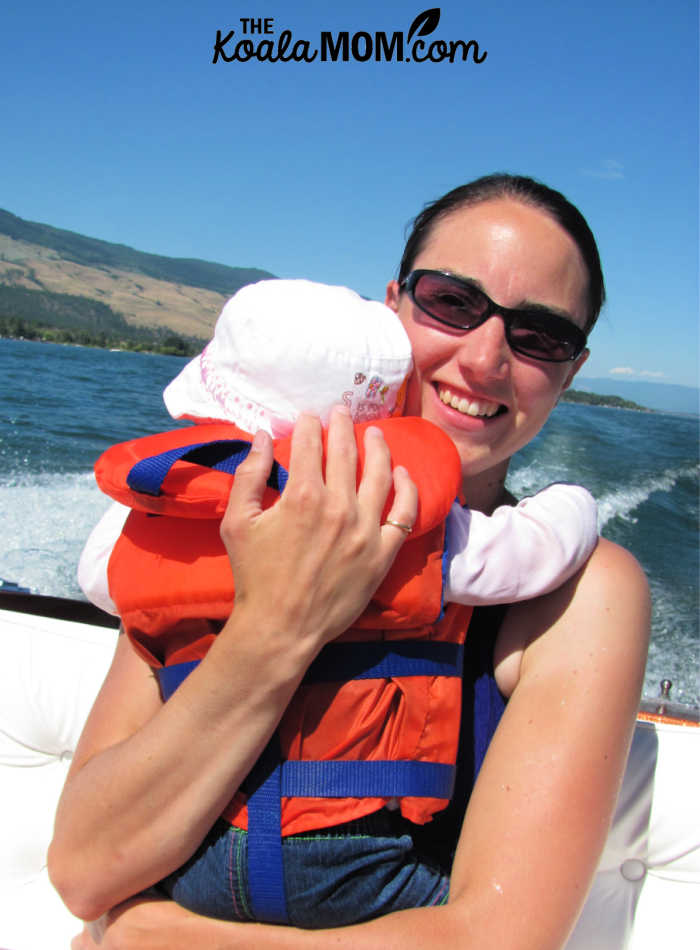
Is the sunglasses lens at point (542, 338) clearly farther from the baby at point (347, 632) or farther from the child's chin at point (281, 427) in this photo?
the child's chin at point (281, 427)

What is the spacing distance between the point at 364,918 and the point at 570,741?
15.3 inches

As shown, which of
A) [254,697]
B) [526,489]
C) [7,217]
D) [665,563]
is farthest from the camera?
[7,217]

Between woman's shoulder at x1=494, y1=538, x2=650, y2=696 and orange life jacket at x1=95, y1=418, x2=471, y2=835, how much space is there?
197 mm

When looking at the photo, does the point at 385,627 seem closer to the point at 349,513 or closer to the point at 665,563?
the point at 349,513

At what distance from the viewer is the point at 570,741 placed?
3.35 feet

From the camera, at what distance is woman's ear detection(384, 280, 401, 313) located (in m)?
1.48

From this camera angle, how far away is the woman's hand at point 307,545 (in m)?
0.87

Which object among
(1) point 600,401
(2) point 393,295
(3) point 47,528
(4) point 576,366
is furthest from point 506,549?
(1) point 600,401

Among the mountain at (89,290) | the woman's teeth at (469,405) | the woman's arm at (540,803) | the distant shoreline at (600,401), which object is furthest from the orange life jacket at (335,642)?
the mountain at (89,290)

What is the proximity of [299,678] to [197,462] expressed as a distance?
32 centimetres

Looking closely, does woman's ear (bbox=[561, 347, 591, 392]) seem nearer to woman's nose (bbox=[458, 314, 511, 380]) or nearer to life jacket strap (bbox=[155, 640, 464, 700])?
woman's nose (bbox=[458, 314, 511, 380])

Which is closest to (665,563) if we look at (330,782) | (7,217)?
(330,782)

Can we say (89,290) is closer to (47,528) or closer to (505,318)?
(47,528)

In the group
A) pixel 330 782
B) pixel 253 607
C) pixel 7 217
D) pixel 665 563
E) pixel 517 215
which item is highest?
pixel 7 217
